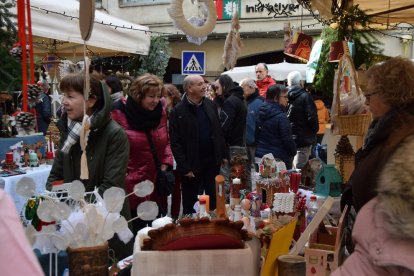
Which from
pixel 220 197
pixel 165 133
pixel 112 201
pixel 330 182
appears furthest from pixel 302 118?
pixel 112 201

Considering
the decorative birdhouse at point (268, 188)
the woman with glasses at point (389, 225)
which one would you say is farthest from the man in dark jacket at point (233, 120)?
the woman with glasses at point (389, 225)

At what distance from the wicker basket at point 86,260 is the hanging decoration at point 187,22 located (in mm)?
2636

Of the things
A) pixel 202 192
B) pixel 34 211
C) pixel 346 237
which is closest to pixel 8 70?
pixel 202 192

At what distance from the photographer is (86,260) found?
1.74m

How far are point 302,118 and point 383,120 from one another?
15.3ft

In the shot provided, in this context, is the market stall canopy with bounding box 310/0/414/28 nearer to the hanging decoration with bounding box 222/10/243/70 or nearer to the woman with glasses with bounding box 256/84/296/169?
the hanging decoration with bounding box 222/10/243/70

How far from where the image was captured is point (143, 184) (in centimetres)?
195

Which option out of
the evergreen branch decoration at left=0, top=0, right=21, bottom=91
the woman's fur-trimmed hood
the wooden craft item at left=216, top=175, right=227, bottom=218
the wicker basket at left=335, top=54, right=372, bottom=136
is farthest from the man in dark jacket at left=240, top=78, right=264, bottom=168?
the woman's fur-trimmed hood

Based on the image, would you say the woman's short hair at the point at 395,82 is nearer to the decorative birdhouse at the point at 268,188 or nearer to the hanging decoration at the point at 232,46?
the decorative birdhouse at the point at 268,188

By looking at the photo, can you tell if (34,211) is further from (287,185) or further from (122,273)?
(287,185)

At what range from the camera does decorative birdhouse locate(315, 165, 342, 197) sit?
3365 millimetres

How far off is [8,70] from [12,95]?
0.29m

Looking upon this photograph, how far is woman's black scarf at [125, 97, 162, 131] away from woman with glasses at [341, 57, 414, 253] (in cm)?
180

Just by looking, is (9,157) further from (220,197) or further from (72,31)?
(220,197)
